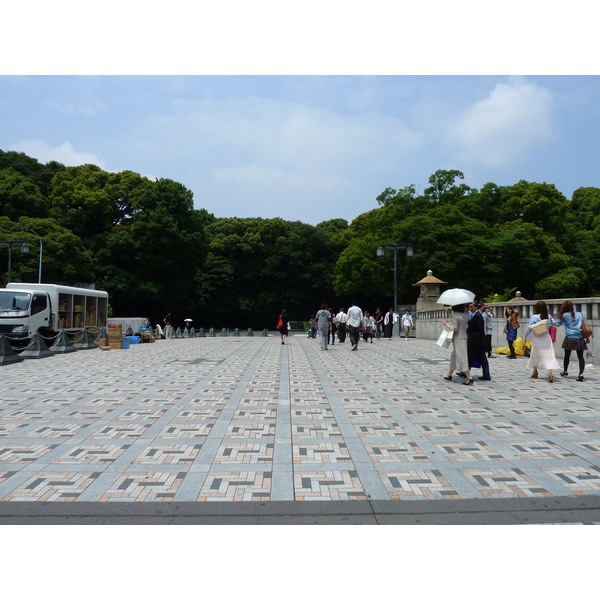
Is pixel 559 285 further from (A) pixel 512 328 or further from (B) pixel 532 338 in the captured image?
(B) pixel 532 338

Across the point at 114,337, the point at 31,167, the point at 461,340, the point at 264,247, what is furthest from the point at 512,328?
the point at 31,167

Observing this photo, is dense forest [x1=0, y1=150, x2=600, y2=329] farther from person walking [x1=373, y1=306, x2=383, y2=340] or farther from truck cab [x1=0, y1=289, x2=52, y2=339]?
truck cab [x1=0, y1=289, x2=52, y2=339]

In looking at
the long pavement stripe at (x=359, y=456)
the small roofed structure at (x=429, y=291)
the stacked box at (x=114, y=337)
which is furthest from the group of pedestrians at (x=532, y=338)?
the small roofed structure at (x=429, y=291)

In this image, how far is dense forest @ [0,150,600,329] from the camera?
42875 millimetres

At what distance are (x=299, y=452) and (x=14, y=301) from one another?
58.9 feet

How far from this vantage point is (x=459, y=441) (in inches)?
252

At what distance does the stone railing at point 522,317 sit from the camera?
1510 centimetres

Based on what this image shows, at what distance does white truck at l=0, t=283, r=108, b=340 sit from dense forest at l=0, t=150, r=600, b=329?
17769 mm

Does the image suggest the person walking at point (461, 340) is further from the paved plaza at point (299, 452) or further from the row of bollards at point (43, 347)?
the row of bollards at point (43, 347)

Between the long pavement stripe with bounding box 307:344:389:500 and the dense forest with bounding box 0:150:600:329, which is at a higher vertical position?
the dense forest with bounding box 0:150:600:329

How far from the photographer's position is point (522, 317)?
1942cm

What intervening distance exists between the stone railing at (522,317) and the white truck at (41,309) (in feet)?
54.6

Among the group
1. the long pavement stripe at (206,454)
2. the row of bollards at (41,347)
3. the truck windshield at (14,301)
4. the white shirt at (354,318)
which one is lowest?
the long pavement stripe at (206,454)

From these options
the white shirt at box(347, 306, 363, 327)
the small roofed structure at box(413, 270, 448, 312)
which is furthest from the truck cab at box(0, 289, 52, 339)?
the small roofed structure at box(413, 270, 448, 312)
